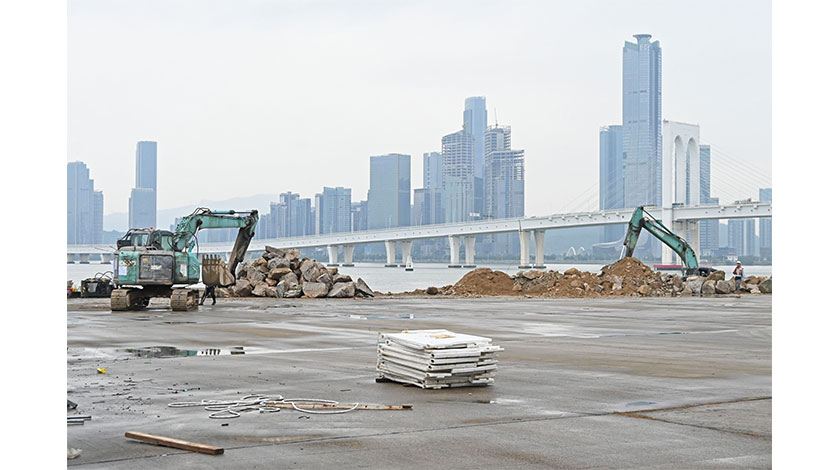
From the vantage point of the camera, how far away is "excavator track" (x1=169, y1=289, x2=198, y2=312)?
36.1m

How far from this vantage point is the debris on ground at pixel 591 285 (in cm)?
5806

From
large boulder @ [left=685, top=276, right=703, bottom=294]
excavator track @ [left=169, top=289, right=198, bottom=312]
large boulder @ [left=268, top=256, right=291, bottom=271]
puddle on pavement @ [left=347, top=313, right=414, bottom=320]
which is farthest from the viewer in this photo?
large boulder @ [left=685, top=276, right=703, bottom=294]

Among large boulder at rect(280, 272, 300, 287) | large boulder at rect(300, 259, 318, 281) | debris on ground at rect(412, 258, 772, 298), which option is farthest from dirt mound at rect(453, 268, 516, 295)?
large boulder at rect(280, 272, 300, 287)

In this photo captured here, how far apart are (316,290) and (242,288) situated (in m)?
3.98

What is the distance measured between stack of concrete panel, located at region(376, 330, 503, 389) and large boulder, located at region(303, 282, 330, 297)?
36.0 meters

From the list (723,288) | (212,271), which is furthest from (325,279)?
(723,288)

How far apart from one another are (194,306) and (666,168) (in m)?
103

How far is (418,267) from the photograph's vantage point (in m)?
180

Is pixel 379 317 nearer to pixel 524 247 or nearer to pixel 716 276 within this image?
pixel 716 276

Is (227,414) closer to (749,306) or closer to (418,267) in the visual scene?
(749,306)

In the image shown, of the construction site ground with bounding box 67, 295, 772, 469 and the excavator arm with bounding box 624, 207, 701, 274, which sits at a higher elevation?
the excavator arm with bounding box 624, 207, 701, 274

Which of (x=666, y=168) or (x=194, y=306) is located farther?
(x=666, y=168)

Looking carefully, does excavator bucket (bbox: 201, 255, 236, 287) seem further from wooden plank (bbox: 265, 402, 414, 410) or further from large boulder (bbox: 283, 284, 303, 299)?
wooden plank (bbox: 265, 402, 414, 410)
